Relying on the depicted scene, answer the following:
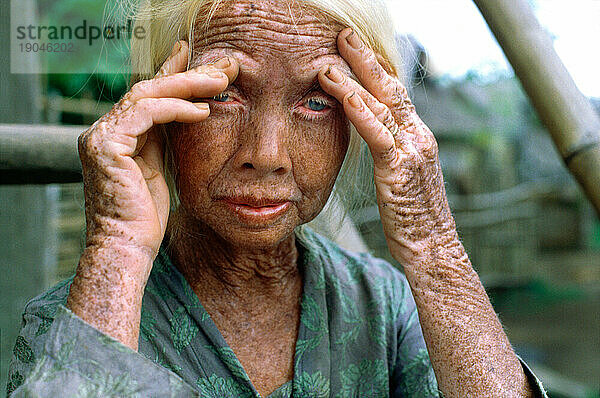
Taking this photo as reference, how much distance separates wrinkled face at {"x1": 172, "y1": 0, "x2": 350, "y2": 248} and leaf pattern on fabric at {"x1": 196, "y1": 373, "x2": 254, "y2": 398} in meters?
0.41

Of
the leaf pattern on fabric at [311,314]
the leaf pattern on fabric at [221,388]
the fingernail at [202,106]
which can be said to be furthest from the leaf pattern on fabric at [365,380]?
the fingernail at [202,106]

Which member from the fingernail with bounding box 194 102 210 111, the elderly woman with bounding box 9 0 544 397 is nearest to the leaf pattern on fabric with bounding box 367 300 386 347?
the elderly woman with bounding box 9 0 544 397

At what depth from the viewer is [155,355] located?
1729 mm

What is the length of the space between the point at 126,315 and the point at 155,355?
302 mm

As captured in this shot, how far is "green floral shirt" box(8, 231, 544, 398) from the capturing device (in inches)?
54.7

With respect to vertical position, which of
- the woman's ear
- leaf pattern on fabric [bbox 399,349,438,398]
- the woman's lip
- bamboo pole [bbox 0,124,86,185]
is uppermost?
the woman's ear

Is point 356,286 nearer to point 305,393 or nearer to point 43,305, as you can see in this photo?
point 305,393

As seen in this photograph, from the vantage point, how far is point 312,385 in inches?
73.2

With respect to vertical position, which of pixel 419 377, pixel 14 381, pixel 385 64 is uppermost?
pixel 385 64

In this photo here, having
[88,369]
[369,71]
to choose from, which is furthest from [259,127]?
[88,369]

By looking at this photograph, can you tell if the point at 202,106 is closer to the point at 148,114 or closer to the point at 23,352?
the point at 148,114

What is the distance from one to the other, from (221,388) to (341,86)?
0.93 meters

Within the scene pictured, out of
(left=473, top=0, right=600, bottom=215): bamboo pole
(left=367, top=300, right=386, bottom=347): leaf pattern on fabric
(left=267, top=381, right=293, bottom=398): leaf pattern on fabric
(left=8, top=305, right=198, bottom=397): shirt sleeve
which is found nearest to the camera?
(left=8, top=305, right=198, bottom=397): shirt sleeve

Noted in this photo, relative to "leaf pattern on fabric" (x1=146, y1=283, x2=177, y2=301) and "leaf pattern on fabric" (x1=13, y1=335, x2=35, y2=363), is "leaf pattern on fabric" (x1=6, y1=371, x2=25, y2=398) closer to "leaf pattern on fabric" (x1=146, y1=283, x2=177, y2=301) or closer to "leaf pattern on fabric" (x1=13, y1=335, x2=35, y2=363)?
"leaf pattern on fabric" (x1=13, y1=335, x2=35, y2=363)
